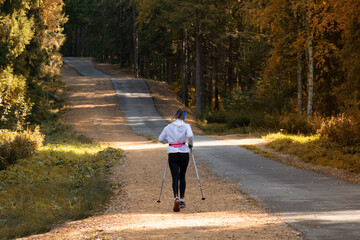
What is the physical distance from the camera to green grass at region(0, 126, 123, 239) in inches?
353

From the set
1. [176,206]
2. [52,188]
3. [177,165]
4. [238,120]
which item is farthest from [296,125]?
[176,206]

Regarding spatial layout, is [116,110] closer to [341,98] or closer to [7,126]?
[7,126]

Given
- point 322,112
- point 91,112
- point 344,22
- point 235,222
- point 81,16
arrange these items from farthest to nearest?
point 81,16 < point 91,112 < point 322,112 < point 344,22 < point 235,222

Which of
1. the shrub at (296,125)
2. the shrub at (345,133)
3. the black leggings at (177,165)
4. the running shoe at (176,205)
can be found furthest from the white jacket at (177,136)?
the shrub at (296,125)

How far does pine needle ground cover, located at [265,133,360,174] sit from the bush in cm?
1067

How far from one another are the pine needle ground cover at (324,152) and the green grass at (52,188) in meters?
7.34

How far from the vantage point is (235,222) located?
7.47m

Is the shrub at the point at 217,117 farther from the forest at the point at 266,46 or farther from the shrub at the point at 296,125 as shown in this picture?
the shrub at the point at 296,125

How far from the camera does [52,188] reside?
12.5m

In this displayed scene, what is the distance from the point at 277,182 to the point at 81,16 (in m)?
70.9

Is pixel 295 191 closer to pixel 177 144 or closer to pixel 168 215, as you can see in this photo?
pixel 177 144

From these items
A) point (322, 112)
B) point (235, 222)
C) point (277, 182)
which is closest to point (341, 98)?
point (322, 112)

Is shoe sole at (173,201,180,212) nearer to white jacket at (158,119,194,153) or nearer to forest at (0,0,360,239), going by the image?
white jacket at (158,119,194,153)

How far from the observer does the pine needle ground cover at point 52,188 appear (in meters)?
8.97
